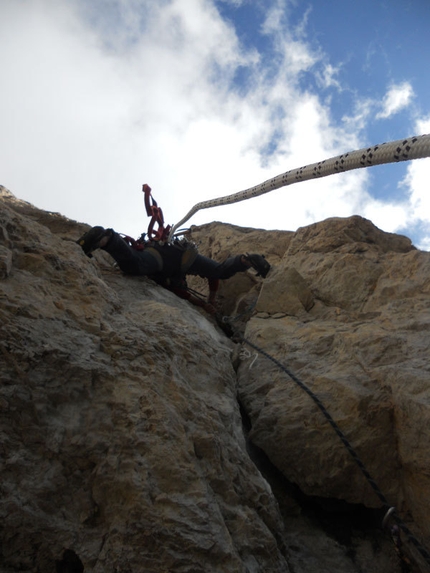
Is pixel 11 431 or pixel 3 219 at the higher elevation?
pixel 3 219

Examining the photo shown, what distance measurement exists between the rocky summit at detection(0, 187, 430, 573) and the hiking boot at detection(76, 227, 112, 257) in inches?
13.3

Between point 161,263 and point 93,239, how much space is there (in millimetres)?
1008

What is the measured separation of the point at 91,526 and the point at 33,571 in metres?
0.22

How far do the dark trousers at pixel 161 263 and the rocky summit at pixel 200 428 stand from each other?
21 cm

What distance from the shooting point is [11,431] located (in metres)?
1.57

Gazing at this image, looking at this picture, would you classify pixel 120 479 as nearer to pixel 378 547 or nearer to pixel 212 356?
pixel 212 356

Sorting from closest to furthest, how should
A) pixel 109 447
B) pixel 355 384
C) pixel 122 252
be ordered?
pixel 109 447
pixel 355 384
pixel 122 252

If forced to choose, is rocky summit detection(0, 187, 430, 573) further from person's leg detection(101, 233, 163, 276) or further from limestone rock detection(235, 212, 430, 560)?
person's leg detection(101, 233, 163, 276)

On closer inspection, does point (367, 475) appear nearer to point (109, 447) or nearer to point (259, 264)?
point (109, 447)

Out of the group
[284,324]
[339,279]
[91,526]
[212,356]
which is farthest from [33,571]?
[339,279]

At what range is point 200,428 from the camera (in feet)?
6.66

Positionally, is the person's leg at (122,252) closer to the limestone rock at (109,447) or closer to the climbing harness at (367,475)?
the limestone rock at (109,447)

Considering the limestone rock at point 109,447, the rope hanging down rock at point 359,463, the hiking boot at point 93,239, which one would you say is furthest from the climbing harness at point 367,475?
the hiking boot at point 93,239

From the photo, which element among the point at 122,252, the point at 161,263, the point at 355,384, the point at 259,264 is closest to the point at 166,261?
the point at 161,263
